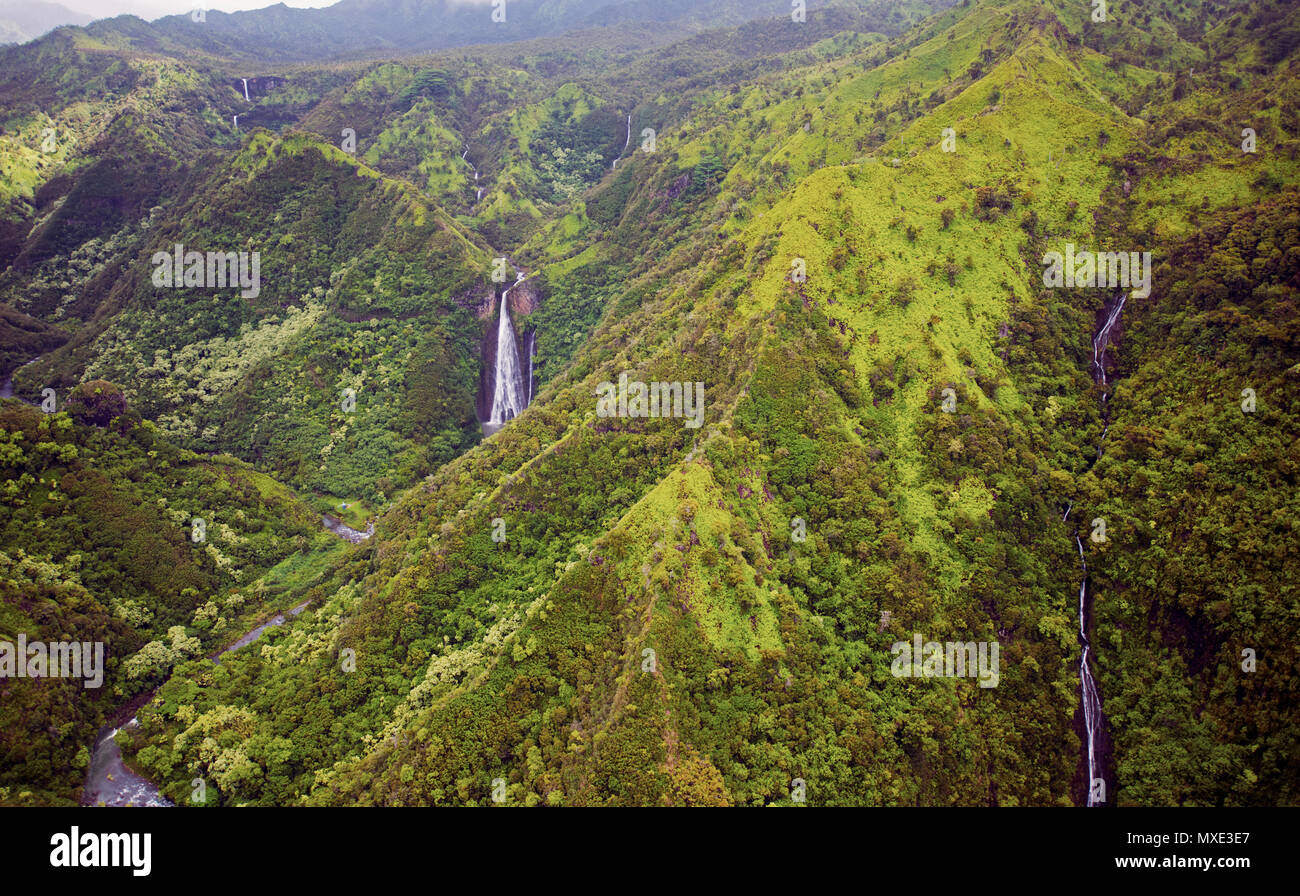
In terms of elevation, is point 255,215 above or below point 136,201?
below

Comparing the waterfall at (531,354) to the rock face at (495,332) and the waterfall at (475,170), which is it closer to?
the rock face at (495,332)

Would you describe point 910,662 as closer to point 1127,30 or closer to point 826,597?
point 826,597

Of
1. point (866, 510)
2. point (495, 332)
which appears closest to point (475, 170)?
point (495, 332)

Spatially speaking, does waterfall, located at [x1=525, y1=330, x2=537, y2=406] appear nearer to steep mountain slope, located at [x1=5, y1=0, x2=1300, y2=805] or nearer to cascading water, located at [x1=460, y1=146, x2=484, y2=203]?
steep mountain slope, located at [x1=5, y1=0, x2=1300, y2=805]

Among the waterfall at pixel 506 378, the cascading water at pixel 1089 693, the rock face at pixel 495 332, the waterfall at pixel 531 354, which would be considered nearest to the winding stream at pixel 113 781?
the cascading water at pixel 1089 693

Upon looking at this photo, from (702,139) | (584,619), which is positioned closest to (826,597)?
(584,619)

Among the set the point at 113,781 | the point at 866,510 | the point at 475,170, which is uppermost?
the point at 475,170

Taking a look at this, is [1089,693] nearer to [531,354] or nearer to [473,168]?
[531,354]
